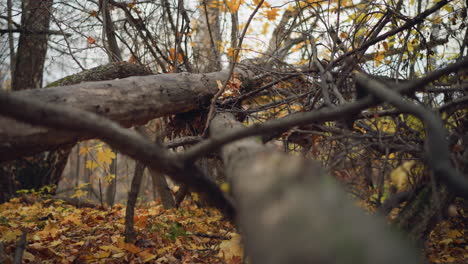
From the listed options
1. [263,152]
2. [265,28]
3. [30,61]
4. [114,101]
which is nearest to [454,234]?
[263,152]

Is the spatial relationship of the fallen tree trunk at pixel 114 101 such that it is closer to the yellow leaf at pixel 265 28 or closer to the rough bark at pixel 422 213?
the rough bark at pixel 422 213

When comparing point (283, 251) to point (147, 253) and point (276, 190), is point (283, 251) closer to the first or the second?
point (276, 190)

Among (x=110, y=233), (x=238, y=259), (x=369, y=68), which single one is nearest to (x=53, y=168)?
(x=110, y=233)

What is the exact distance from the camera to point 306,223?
2.34 feet

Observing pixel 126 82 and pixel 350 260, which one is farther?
pixel 126 82

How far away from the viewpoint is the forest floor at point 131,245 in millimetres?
1943

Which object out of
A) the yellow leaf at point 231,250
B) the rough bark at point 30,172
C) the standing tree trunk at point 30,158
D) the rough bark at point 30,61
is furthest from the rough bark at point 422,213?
the rough bark at point 30,61

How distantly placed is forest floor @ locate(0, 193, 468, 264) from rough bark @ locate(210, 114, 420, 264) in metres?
1.21

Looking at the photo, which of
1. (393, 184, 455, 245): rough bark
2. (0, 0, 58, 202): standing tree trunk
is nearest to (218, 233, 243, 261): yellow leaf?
(393, 184, 455, 245): rough bark

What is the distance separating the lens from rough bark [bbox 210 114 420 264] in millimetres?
667

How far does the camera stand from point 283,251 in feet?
2.31

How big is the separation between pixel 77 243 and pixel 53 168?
3.50 meters

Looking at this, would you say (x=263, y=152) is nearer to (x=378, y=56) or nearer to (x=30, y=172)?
(x=378, y=56)

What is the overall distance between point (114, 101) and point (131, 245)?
109cm
